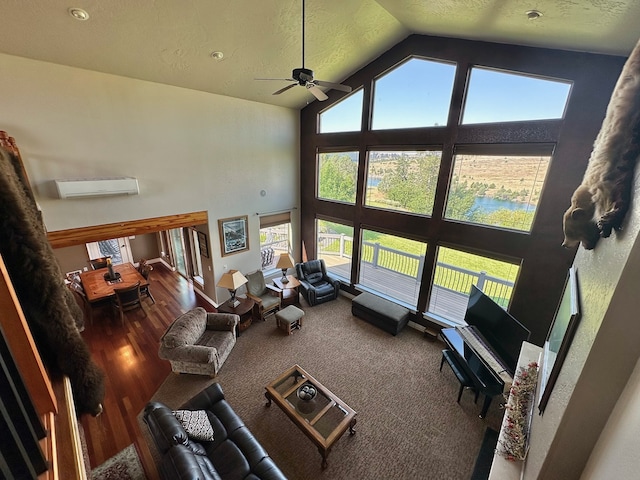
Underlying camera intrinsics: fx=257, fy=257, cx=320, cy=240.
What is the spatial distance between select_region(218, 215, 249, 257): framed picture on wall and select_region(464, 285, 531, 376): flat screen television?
4.96 m

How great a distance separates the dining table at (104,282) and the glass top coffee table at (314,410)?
426 cm

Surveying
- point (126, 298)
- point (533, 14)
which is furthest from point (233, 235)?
point (533, 14)

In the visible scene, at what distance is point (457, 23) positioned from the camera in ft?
11.8

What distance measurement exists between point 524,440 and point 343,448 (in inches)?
78.0

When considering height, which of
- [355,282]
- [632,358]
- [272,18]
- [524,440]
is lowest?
[355,282]

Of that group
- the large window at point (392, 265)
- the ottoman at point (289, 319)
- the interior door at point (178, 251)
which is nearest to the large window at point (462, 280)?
the large window at point (392, 265)

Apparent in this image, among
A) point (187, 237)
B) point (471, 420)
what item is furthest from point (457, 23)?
point (187, 237)

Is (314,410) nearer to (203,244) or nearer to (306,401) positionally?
(306,401)

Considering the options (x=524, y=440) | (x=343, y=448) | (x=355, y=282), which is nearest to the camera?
(x=524, y=440)

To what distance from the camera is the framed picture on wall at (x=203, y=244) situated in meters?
5.86

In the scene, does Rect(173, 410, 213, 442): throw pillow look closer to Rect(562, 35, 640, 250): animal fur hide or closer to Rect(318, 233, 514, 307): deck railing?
Rect(562, 35, 640, 250): animal fur hide

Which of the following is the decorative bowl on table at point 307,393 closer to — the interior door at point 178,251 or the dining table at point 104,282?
the dining table at point 104,282

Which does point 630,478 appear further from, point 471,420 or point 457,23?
point 457,23

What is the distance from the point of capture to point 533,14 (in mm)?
2773
